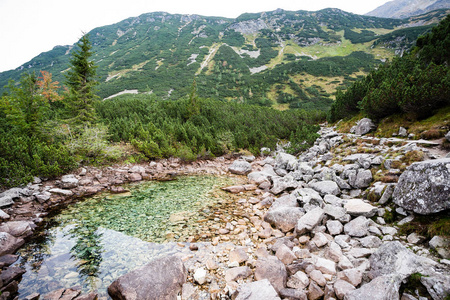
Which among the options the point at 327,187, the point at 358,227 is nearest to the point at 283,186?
the point at 327,187

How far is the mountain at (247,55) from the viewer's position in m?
69.1

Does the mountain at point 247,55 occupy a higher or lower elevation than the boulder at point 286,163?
higher

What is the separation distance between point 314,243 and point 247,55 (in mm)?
125898

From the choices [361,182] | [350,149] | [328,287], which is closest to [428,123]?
[350,149]

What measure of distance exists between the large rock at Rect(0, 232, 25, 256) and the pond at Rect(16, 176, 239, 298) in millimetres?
212

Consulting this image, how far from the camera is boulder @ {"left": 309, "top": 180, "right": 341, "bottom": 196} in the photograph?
7.73 m

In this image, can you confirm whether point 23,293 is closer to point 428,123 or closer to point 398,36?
point 428,123

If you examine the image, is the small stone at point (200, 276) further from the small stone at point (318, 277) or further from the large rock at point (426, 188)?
the large rock at point (426, 188)

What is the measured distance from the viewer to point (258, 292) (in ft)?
12.6

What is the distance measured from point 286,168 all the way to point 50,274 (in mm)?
13178

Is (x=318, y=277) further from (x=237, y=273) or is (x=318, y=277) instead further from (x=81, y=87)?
(x=81, y=87)

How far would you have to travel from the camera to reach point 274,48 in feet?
415

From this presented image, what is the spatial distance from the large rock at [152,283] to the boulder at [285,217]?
378 cm

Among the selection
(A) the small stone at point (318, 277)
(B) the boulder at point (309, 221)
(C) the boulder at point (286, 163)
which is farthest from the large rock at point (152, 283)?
(C) the boulder at point (286, 163)
